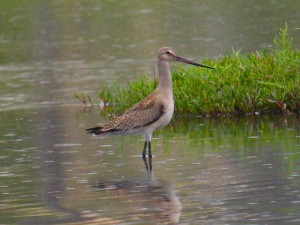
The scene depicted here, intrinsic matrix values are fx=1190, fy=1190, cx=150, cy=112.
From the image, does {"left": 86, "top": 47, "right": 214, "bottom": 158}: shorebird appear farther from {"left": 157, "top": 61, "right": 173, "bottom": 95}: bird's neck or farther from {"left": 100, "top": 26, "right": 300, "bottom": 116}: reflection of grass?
{"left": 100, "top": 26, "right": 300, "bottom": 116}: reflection of grass

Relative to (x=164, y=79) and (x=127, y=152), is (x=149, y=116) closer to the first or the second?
(x=164, y=79)

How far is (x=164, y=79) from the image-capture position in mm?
16531

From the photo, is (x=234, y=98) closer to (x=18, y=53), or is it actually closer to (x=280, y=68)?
(x=280, y=68)

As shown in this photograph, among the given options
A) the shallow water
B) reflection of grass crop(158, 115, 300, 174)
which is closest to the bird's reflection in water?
the shallow water

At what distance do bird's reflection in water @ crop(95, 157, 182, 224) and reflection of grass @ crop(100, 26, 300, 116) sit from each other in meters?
4.00

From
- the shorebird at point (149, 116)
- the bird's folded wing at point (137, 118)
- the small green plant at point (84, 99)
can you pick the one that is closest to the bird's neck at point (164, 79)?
the shorebird at point (149, 116)

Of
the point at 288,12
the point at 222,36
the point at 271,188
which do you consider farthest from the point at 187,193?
the point at 288,12

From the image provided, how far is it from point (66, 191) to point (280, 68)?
19.9ft

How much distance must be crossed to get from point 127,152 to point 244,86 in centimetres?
302

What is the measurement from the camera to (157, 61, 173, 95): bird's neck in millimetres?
16406

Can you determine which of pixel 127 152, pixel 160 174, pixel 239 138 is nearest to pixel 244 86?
pixel 239 138

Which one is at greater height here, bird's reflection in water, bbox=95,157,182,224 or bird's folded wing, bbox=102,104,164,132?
bird's folded wing, bbox=102,104,164,132

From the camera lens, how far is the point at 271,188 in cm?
1292

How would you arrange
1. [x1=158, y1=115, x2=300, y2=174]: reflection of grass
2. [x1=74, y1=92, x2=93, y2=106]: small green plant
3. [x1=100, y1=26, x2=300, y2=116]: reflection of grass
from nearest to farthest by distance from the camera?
[x1=158, y1=115, x2=300, y2=174]: reflection of grass, [x1=100, y1=26, x2=300, y2=116]: reflection of grass, [x1=74, y1=92, x2=93, y2=106]: small green plant
